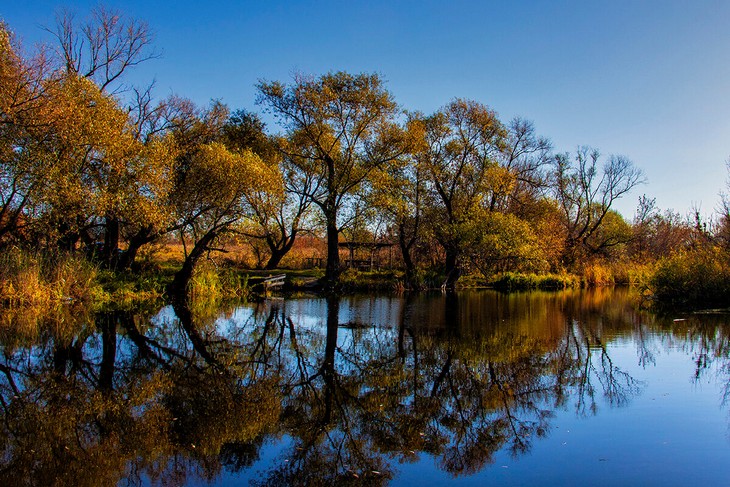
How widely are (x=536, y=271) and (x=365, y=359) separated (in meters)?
33.0

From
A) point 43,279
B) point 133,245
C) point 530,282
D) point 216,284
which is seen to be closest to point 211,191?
point 216,284

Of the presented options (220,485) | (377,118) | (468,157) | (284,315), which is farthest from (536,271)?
(220,485)

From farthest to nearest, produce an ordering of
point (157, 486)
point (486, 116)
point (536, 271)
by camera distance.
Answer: point (536, 271) < point (486, 116) < point (157, 486)

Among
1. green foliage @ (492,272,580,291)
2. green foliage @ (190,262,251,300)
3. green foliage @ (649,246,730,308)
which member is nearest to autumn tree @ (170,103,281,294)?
green foliage @ (190,262,251,300)

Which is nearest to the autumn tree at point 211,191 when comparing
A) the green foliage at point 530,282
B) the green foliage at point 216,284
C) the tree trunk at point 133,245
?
the green foliage at point 216,284

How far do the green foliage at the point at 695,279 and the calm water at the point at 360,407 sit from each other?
8.67 metres

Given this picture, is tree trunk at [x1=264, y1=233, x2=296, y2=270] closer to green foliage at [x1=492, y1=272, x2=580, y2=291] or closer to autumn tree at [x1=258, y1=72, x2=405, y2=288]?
autumn tree at [x1=258, y1=72, x2=405, y2=288]

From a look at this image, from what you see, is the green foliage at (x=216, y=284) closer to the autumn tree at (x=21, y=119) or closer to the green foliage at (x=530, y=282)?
the autumn tree at (x=21, y=119)

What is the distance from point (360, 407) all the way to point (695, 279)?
21292 millimetres

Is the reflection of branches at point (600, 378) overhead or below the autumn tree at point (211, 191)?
below

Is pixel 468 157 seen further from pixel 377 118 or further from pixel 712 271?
pixel 712 271

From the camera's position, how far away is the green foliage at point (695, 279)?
75.5 ft

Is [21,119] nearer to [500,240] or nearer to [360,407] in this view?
[360,407]

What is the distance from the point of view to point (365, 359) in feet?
40.3
